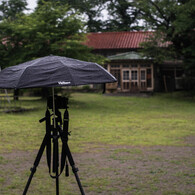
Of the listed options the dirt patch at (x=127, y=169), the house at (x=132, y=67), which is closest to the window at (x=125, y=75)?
the house at (x=132, y=67)

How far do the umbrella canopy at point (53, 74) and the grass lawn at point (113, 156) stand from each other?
6.29ft

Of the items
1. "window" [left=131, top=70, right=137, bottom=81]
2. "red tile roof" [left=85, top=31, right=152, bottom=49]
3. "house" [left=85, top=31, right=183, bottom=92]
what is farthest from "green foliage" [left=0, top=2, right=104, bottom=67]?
"red tile roof" [left=85, top=31, right=152, bottom=49]

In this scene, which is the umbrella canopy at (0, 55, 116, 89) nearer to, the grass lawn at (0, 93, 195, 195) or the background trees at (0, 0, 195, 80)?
the grass lawn at (0, 93, 195, 195)

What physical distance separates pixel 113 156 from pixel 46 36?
14.7 meters

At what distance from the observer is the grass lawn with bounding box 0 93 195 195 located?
19.4 ft

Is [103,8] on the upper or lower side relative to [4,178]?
upper

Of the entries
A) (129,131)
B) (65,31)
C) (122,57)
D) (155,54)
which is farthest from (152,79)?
(129,131)

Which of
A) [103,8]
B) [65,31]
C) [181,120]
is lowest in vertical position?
[181,120]

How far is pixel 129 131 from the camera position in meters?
12.1

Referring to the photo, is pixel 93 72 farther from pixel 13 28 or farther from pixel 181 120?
pixel 13 28

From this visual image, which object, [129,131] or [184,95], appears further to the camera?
[184,95]

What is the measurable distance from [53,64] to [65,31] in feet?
60.4

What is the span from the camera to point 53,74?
4.48 m

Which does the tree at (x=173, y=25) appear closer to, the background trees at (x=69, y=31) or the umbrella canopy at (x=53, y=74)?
the background trees at (x=69, y=31)
